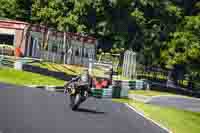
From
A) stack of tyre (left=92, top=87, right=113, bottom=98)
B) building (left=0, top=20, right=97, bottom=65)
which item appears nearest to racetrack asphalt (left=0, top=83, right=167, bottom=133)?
stack of tyre (left=92, top=87, right=113, bottom=98)

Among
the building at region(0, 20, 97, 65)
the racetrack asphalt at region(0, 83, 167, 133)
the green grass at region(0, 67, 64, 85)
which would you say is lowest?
the racetrack asphalt at region(0, 83, 167, 133)

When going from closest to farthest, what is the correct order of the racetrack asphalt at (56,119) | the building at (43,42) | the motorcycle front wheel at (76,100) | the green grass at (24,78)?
1. the racetrack asphalt at (56,119)
2. the motorcycle front wheel at (76,100)
3. the green grass at (24,78)
4. the building at (43,42)

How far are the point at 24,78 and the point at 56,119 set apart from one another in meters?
17.9

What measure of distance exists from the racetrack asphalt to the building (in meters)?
27.4

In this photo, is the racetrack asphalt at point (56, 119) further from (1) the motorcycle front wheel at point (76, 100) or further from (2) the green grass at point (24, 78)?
(2) the green grass at point (24, 78)

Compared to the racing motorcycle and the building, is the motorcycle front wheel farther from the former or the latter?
the building

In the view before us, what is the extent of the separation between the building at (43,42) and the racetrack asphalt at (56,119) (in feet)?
90.0

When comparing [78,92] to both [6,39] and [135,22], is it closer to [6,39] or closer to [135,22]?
[6,39]

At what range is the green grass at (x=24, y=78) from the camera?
33.0m

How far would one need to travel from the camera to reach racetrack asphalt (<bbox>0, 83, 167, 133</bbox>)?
14.6 meters

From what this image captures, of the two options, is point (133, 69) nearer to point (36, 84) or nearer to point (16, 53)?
point (16, 53)

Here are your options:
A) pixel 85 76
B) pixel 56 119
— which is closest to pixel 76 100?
pixel 85 76

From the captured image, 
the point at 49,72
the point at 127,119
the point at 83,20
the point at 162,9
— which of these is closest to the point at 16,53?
the point at 49,72

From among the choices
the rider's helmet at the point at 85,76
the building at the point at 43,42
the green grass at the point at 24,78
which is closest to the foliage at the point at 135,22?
the building at the point at 43,42
